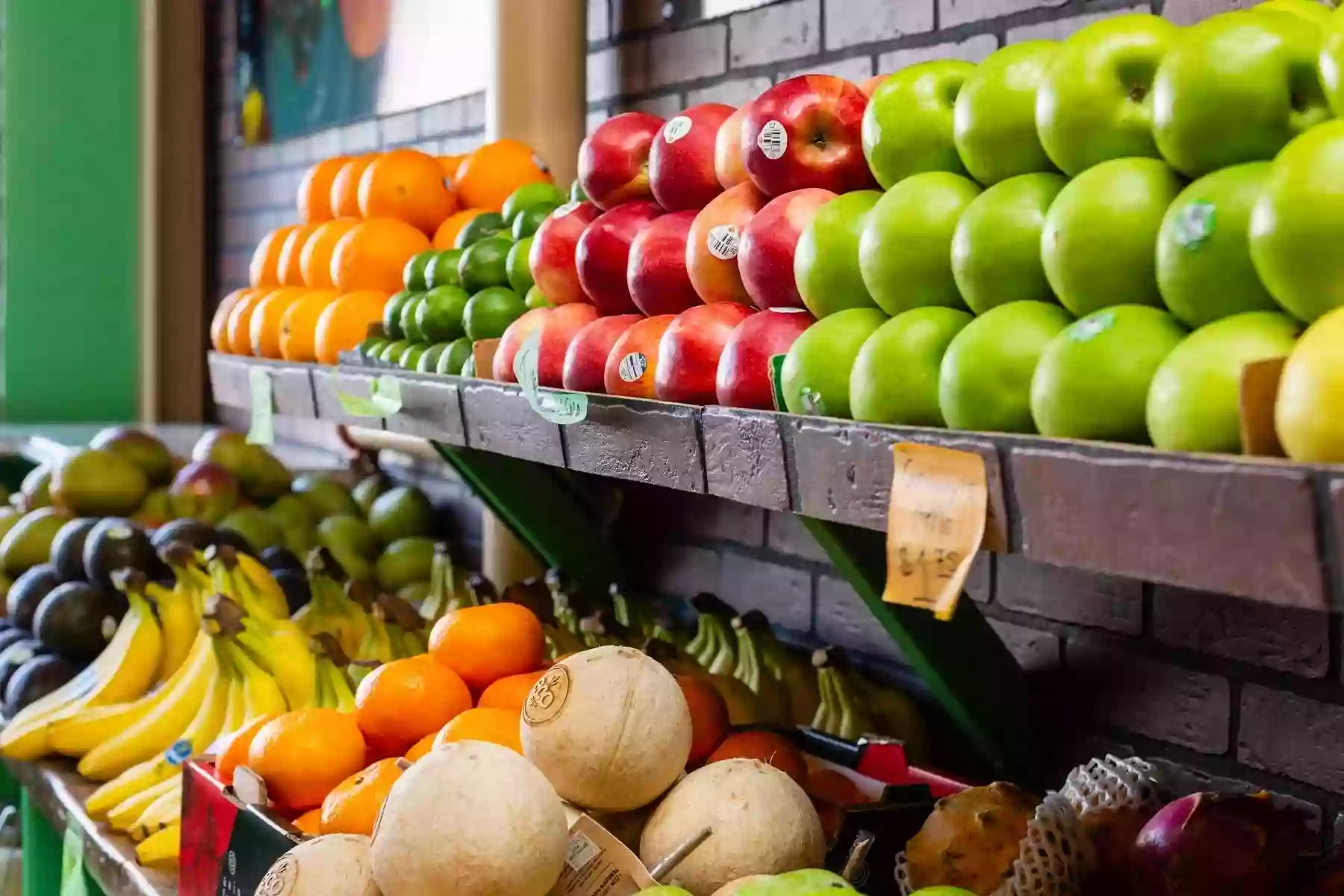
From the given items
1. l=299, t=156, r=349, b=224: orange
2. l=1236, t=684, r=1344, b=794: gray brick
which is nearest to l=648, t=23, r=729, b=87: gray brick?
l=299, t=156, r=349, b=224: orange

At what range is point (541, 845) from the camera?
117 cm

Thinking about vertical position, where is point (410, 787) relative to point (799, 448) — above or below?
below

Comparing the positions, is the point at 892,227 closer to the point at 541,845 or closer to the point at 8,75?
the point at 541,845

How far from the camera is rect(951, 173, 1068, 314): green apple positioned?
97cm

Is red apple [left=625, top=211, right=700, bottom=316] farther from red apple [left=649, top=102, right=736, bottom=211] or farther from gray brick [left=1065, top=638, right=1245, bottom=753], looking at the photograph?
gray brick [left=1065, top=638, right=1245, bottom=753]

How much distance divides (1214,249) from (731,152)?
0.72 meters

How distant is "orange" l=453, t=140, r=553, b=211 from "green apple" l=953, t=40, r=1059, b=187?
142 centimetres

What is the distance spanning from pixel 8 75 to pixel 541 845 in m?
4.57

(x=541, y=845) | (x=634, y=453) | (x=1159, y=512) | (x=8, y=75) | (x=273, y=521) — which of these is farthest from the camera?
(x=8, y=75)

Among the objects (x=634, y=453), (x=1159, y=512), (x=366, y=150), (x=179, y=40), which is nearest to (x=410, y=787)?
(x=634, y=453)

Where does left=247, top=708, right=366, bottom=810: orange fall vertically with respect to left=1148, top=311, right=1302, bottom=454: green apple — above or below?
below

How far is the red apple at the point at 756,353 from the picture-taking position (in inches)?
48.4

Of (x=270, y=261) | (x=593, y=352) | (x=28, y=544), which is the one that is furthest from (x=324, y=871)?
(x=28, y=544)

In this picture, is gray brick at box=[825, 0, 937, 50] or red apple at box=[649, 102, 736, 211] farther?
gray brick at box=[825, 0, 937, 50]
